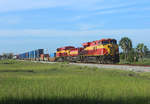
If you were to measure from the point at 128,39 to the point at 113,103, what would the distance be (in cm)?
6381

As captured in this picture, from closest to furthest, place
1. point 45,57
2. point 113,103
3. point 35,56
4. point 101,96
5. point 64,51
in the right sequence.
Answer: point 113,103
point 101,96
point 64,51
point 45,57
point 35,56

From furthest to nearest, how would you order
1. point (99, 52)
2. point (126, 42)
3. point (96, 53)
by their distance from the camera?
point (126, 42) → point (96, 53) → point (99, 52)

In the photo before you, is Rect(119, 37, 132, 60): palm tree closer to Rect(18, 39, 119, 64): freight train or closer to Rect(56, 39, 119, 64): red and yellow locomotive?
Rect(18, 39, 119, 64): freight train

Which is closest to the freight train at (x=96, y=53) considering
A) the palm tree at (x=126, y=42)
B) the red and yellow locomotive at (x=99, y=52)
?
Result: the red and yellow locomotive at (x=99, y=52)

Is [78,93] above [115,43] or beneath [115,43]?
beneath

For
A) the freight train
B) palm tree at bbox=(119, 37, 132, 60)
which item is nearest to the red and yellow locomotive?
the freight train

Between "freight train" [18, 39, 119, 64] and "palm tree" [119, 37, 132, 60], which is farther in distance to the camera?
"palm tree" [119, 37, 132, 60]

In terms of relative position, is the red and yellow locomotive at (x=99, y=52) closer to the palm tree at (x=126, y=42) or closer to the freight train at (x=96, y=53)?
the freight train at (x=96, y=53)

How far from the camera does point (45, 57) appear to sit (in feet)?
264

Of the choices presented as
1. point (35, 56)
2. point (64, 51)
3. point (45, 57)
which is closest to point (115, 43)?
point (64, 51)

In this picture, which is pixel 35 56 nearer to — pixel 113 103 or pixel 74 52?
pixel 74 52

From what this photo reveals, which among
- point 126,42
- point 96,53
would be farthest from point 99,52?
point 126,42

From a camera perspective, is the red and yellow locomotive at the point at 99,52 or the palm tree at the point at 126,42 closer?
the red and yellow locomotive at the point at 99,52

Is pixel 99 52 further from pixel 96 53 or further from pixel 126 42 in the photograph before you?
pixel 126 42
